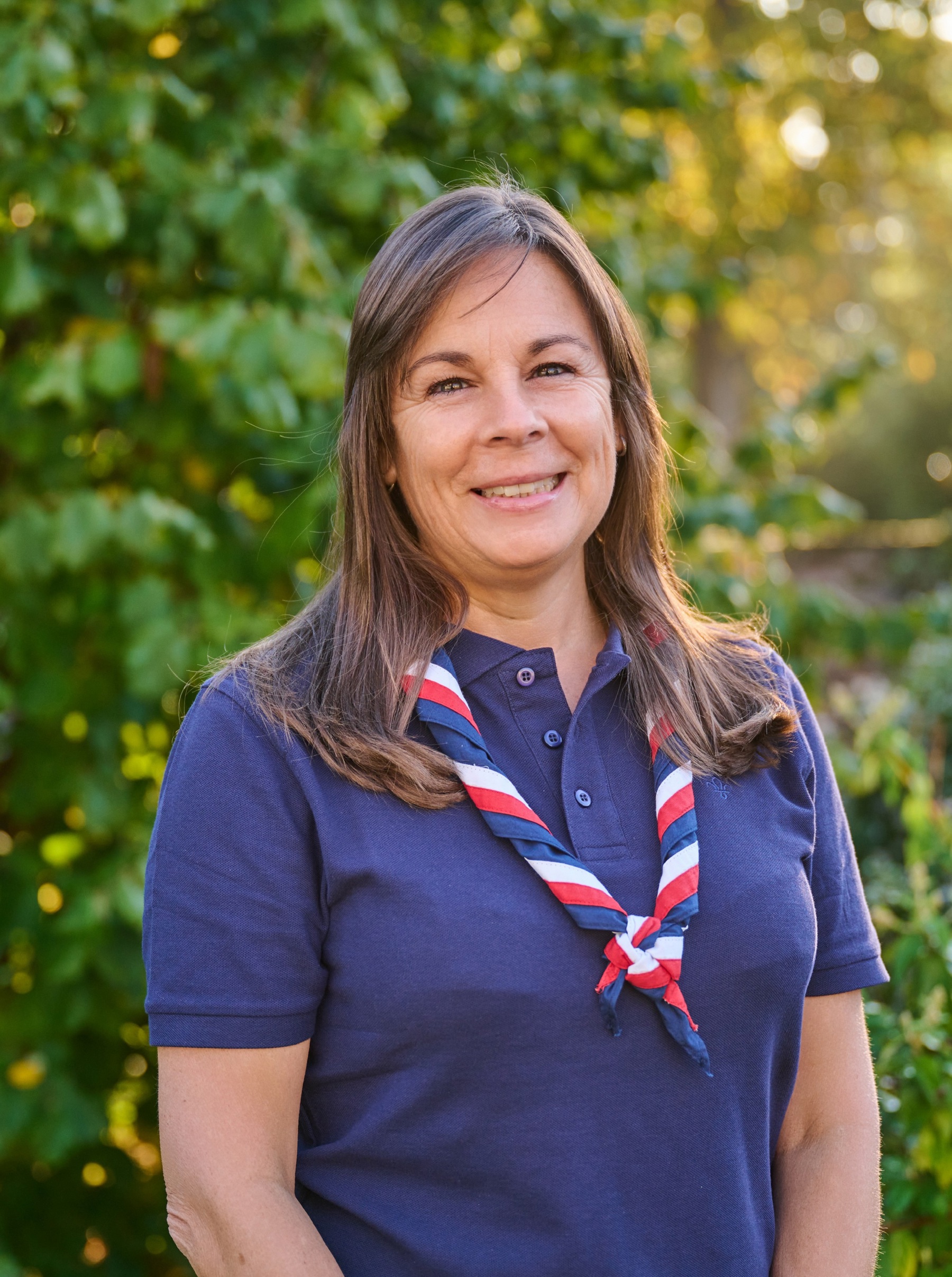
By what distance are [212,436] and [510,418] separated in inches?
56.2

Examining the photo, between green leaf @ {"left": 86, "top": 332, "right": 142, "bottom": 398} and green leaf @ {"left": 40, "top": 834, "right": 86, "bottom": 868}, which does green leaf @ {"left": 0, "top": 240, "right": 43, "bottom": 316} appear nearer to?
green leaf @ {"left": 86, "top": 332, "right": 142, "bottom": 398}

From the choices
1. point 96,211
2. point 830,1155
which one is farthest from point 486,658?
point 96,211

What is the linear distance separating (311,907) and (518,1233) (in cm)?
48

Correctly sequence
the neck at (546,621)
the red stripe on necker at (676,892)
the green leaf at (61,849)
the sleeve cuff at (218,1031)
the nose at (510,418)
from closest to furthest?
the sleeve cuff at (218,1031) → the red stripe on necker at (676,892) → the nose at (510,418) → the neck at (546,621) → the green leaf at (61,849)

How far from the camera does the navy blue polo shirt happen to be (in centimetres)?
151

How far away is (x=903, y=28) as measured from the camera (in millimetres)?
12953

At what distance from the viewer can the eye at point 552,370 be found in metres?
1.81

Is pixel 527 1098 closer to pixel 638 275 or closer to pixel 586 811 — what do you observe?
pixel 586 811

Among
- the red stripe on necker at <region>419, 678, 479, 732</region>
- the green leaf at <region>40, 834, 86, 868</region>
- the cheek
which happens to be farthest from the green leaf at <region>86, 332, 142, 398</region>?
the red stripe on necker at <region>419, 678, 479, 732</region>

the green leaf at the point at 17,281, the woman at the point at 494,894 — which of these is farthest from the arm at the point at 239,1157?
the green leaf at the point at 17,281

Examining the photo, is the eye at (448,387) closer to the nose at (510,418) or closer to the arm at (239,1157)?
the nose at (510,418)

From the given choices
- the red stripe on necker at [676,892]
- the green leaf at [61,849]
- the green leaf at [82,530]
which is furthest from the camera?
the green leaf at [61,849]

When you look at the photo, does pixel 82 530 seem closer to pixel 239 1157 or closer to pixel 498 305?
pixel 498 305

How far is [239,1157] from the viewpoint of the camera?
1.50 meters
